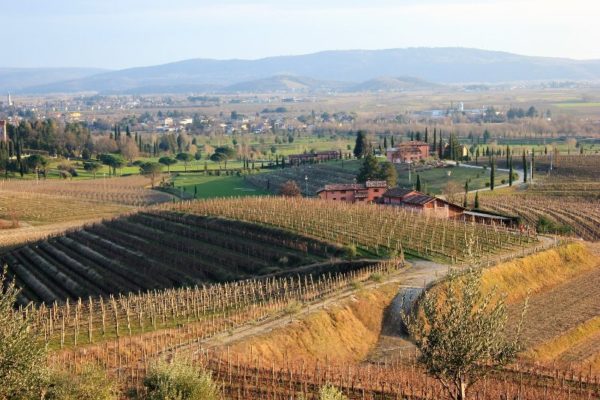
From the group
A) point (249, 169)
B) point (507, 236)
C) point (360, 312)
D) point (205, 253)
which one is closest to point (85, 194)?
point (249, 169)

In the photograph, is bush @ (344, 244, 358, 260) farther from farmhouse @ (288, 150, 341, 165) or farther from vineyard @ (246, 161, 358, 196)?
farmhouse @ (288, 150, 341, 165)

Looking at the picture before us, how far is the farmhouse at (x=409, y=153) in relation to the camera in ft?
360

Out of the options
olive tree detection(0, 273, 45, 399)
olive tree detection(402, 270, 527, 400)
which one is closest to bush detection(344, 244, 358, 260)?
olive tree detection(402, 270, 527, 400)

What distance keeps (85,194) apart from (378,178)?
3469 centimetres

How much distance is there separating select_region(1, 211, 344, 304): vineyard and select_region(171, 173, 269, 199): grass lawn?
1165 inches

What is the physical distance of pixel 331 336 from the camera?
3347 cm

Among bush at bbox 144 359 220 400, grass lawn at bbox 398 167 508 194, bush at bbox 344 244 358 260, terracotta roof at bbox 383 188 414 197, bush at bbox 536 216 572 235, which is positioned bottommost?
grass lawn at bbox 398 167 508 194

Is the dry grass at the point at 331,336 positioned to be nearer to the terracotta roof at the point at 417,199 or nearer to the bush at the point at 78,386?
the bush at the point at 78,386

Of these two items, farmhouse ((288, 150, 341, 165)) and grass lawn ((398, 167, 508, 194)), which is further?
farmhouse ((288, 150, 341, 165))

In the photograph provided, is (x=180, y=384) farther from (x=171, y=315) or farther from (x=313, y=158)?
(x=313, y=158)

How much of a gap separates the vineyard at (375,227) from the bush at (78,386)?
80.1 feet

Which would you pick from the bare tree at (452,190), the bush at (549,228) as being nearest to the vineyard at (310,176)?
the bare tree at (452,190)

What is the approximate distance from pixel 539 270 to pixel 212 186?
2465 inches

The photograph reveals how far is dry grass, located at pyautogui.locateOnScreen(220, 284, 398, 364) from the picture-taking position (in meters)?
30.9
